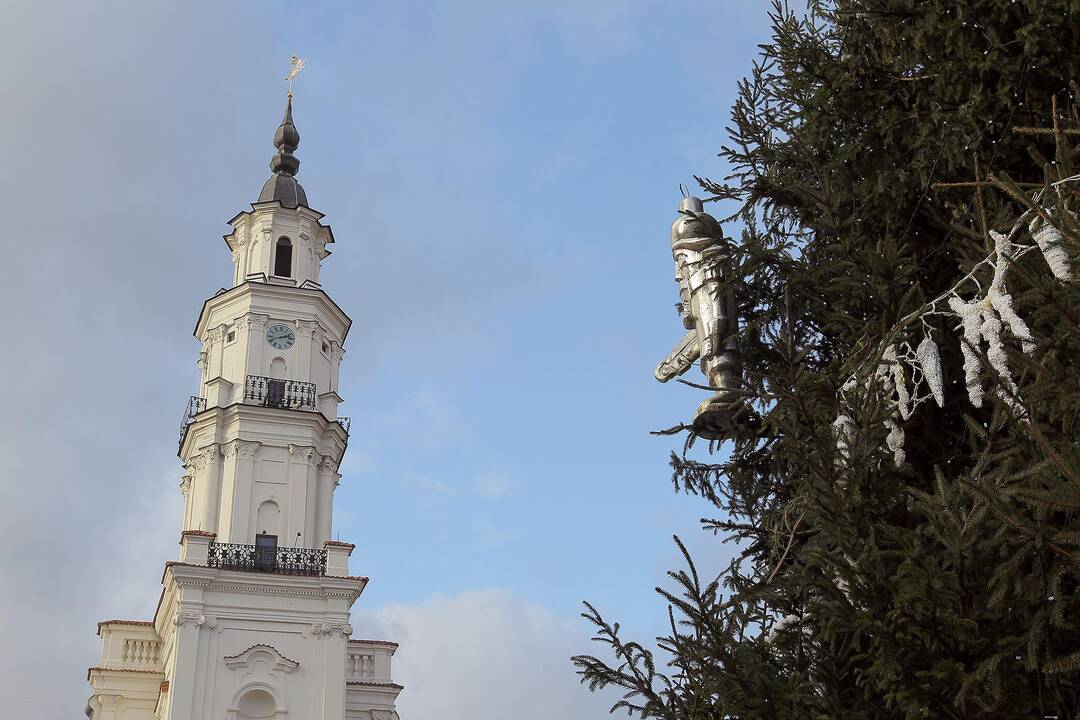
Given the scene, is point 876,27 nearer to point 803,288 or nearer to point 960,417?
point 803,288

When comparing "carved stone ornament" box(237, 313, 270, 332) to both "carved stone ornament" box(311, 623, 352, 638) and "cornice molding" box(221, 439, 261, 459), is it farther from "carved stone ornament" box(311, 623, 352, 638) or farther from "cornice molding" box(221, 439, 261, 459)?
"carved stone ornament" box(311, 623, 352, 638)

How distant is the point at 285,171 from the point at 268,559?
42.0 feet

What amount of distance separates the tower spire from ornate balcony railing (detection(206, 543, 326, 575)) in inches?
413

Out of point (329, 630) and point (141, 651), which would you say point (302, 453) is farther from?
point (141, 651)

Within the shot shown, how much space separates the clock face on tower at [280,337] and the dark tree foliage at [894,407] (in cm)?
2806

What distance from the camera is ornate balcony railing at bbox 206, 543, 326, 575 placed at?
3341 cm

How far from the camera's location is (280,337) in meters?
37.1

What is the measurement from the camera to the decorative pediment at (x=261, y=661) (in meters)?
32.4

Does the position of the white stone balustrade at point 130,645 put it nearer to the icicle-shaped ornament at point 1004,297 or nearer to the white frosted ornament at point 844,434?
the white frosted ornament at point 844,434

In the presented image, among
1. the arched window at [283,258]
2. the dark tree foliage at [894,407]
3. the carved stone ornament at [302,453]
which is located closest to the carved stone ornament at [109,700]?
the carved stone ornament at [302,453]

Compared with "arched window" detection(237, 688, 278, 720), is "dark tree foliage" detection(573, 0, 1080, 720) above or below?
below

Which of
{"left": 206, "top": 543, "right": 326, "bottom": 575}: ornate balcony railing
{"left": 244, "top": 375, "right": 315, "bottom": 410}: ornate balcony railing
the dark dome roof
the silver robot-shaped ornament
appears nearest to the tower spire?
the dark dome roof

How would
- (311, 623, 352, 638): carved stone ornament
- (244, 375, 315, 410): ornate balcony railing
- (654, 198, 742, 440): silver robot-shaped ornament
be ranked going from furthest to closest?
(244, 375, 315, 410): ornate balcony railing → (311, 623, 352, 638): carved stone ornament → (654, 198, 742, 440): silver robot-shaped ornament

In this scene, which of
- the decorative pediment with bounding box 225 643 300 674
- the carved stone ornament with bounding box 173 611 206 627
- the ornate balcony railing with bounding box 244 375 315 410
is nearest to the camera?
the carved stone ornament with bounding box 173 611 206 627
